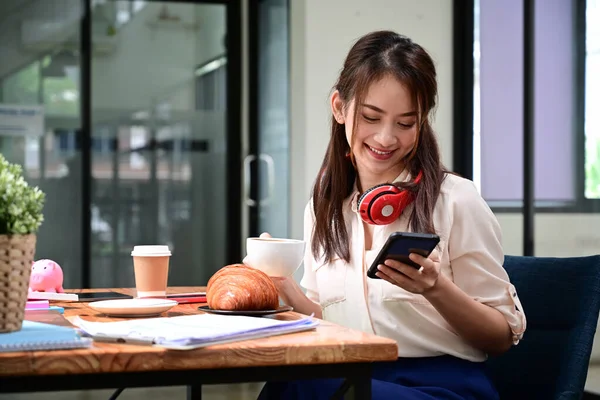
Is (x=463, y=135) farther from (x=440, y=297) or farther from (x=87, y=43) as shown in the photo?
(x=440, y=297)

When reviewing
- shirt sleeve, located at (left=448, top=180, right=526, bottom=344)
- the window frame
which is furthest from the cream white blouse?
the window frame

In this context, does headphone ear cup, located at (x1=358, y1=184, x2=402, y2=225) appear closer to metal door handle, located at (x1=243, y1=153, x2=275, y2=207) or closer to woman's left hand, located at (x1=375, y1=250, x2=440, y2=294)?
woman's left hand, located at (x1=375, y1=250, x2=440, y2=294)

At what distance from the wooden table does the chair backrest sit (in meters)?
0.66

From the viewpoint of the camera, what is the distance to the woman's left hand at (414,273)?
1439mm

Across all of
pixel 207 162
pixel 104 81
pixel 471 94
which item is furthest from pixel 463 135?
pixel 104 81

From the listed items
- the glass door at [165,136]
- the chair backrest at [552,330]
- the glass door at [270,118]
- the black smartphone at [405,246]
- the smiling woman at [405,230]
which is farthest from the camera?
the glass door at [165,136]

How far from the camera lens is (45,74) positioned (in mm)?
5996

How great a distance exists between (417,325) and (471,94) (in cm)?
330

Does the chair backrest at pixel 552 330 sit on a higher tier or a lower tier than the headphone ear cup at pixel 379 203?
lower

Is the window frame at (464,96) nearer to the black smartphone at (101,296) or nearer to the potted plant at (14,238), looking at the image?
the black smartphone at (101,296)

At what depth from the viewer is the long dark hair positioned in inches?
70.2

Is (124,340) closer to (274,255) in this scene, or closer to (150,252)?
(274,255)

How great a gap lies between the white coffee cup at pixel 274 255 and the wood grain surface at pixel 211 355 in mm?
391

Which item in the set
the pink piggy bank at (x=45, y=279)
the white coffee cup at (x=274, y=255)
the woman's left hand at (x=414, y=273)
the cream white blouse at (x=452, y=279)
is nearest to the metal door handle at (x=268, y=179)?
the pink piggy bank at (x=45, y=279)
